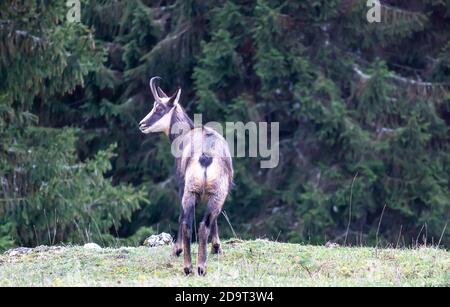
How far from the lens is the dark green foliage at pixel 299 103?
26.8 m

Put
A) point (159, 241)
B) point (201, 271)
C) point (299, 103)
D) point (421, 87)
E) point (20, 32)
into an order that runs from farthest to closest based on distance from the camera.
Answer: point (421, 87), point (299, 103), point (20, 32), point (159, 241), point (201, 271)

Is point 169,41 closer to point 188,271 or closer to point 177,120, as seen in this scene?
point 177,120

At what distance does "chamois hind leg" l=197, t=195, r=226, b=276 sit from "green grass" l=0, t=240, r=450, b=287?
0.61 ft

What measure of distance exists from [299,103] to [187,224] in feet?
50.0

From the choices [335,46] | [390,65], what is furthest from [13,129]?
[390,65]

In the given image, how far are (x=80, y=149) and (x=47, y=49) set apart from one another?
9712 mm

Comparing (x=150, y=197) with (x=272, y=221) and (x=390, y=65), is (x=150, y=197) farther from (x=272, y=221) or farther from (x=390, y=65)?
(x=390, y=65)

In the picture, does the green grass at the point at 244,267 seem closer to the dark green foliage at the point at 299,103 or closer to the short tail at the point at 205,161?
the short tail at the point at 205,161

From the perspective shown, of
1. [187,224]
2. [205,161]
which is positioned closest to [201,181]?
[205,161]

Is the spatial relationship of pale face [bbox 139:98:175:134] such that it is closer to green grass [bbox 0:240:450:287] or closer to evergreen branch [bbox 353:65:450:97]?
green grass [bbox 0:240:450:287]

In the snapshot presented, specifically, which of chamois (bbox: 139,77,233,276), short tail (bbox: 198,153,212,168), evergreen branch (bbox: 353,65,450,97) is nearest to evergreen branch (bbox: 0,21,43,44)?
chamois (bbox: 139,77,233,276)

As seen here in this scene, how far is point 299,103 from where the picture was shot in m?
27.2
